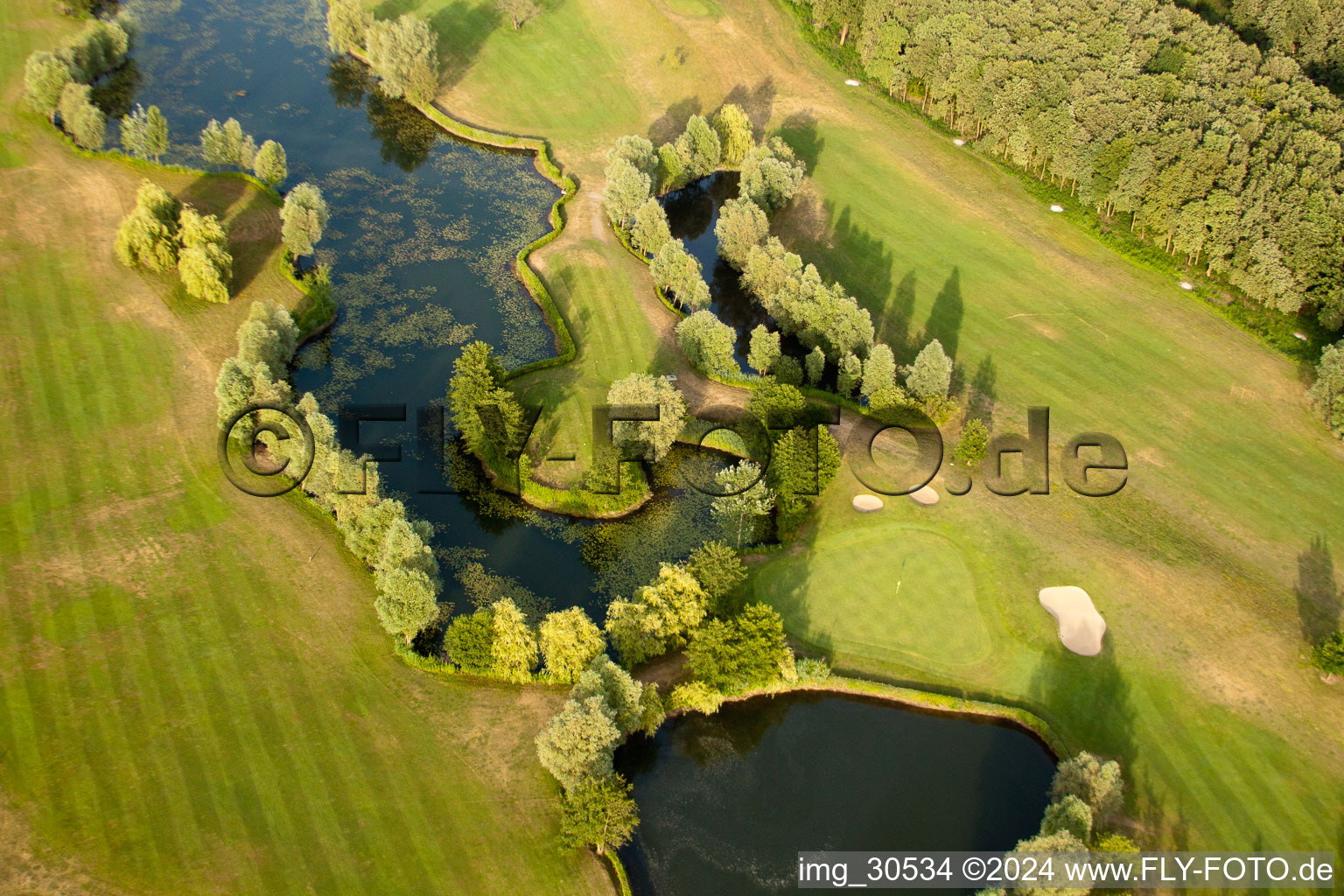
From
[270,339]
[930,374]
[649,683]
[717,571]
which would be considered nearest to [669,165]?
[930,374]

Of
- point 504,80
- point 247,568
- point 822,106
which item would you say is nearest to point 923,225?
point 822,106

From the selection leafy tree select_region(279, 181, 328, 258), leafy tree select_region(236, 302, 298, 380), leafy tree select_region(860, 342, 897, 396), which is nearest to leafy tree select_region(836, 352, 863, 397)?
leafy tree select_region(860, 342, 897, 396)

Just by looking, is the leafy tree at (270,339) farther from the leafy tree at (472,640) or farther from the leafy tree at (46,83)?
the leafy tree at (46,83)

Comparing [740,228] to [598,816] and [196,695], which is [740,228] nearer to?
[598,816]

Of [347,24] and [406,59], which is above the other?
[347,24]

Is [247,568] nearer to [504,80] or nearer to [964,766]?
[964,766]

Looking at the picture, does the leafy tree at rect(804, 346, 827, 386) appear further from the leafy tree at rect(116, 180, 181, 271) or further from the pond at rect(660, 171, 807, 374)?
the leafy tree at rect(116, 180, 181, 271)
